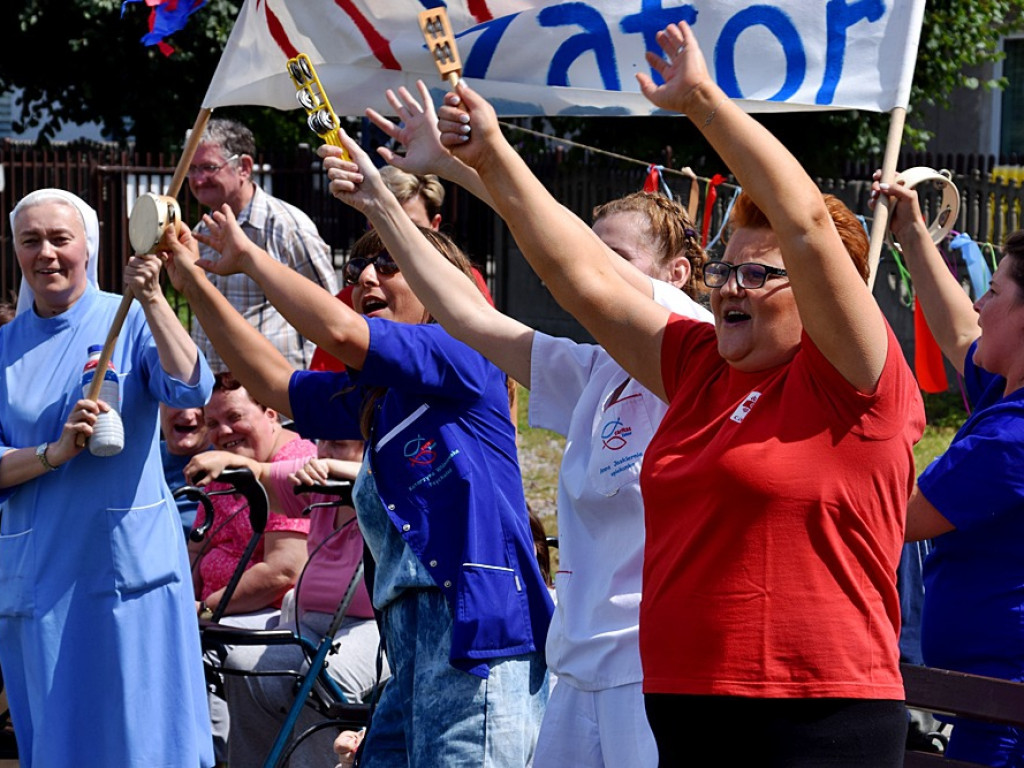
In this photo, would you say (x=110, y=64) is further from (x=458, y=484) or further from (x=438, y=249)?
(x=458, y=484)

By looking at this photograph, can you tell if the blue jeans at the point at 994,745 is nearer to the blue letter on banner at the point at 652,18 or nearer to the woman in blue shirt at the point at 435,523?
the woman in blue shirt at the point at 435,523

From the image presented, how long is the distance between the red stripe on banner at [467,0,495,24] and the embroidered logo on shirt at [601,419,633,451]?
4.45 feet

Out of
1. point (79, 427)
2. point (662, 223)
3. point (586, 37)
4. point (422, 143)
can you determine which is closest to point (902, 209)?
point (662, 223)

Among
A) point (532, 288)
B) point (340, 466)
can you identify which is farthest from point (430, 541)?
point (532, 288)

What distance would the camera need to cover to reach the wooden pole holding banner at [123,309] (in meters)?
4.24

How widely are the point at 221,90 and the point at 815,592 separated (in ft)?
8.26

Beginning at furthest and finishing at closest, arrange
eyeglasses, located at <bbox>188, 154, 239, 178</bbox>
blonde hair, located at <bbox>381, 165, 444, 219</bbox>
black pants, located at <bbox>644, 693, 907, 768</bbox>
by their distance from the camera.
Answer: eyeglasses, located at <bbox>188, 154, 239, 178</bbox> < blonde hair, located at <bbox>381, 165, 444, 219</bbox> < black pants, located at <bbox>644, 693, 907, 768</bbox>

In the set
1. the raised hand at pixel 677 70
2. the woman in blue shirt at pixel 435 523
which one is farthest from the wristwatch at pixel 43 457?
the raised hand at pixel 677 70

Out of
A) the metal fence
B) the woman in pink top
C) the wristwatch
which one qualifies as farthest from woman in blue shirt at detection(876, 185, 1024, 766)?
the metal fence

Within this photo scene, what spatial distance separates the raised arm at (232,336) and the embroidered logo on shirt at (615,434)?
3.52 feet

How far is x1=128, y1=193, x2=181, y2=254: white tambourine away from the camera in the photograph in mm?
3947

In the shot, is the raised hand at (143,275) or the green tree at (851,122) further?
the green tree at (851,122)

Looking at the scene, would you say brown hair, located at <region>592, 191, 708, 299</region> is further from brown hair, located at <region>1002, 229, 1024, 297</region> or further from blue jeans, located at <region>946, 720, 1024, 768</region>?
blue jeans, located at <region>946, 720, 1024, 768</region>

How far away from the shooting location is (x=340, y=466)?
450 centimetres
